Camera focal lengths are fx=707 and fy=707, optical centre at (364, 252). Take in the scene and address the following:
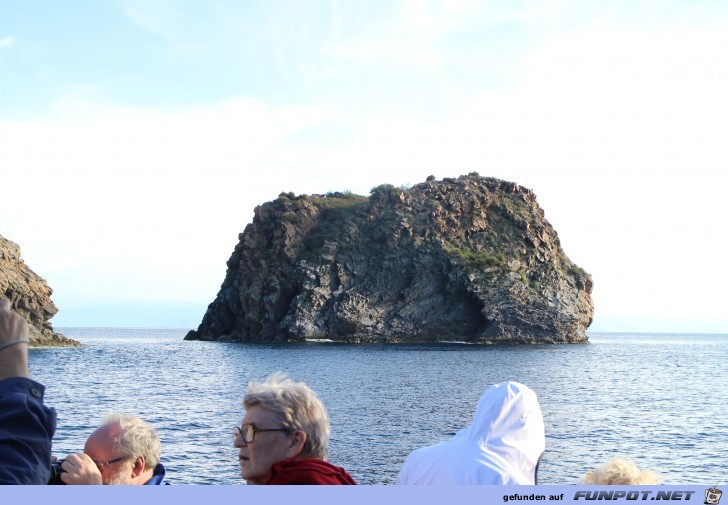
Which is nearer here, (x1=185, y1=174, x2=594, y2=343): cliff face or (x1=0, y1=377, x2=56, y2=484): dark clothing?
(x1=0, y1=377, x2=56, y2=484): dark clothing

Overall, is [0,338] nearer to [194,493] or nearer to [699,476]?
[194,493]

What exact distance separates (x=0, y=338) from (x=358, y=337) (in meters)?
97.8

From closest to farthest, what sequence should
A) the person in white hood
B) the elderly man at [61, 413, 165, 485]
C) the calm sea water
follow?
the person in white hood, the elderly man at [61, 413, 165, 485], the calm sea water

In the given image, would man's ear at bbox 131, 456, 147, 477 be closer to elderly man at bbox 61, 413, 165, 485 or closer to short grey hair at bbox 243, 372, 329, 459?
elderly man at bbox 61, 413, 165, 485

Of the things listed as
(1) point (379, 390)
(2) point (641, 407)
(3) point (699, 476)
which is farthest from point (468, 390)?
(3) point (699, 476)

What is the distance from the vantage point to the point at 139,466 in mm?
3912

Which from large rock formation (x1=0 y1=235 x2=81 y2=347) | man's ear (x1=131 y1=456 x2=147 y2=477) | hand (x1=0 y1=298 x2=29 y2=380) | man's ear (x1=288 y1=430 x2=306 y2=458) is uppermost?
large rock formation (x1=0 y1=235 x2=81 y2=347)

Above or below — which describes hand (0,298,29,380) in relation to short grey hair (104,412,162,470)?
above

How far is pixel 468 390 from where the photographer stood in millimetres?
41000

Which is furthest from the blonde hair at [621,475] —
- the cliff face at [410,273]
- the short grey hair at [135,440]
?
the cliff face at [410,273]

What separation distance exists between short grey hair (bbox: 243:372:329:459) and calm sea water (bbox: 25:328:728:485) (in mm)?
16201

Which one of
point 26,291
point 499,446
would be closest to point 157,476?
point 499,446

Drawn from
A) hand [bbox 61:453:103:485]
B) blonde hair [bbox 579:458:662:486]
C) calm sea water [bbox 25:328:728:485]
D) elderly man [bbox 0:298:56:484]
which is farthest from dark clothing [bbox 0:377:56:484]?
calm sea water [bbox 25:328:728:485]

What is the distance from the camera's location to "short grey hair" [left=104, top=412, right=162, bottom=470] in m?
3.83
